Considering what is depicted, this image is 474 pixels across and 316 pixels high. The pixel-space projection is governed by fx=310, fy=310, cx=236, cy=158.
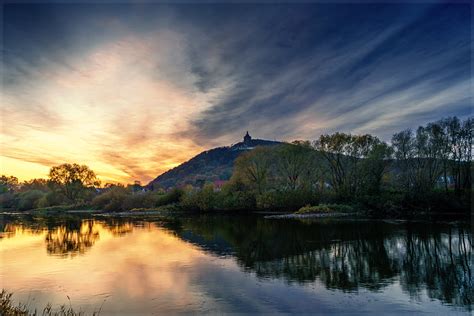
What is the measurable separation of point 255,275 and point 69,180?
10756 cm

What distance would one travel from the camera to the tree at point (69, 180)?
4102 inches

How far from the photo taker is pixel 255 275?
50.0 ft

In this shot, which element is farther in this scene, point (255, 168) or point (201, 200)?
point (201, 200)

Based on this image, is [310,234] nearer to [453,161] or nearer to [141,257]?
[141,257]

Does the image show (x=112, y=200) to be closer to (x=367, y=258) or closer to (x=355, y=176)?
(x=355, y=176)

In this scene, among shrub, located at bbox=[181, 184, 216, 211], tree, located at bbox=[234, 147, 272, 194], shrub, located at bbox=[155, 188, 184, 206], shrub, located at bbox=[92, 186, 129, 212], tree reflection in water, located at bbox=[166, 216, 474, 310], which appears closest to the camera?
tree reflection in water, located at bbox=[166, 216, 474, 310]

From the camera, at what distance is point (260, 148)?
2778 inches

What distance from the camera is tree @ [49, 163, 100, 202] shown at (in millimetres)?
104188

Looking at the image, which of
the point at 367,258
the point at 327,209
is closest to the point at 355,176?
the point at 327,209

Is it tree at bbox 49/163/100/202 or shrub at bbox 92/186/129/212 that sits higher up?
tree at bbox 49/163/100/202

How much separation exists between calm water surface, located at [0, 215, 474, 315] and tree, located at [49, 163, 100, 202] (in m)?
87.7

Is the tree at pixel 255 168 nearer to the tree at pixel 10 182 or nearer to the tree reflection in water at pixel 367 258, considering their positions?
the tree reflection in water at pixel 367 258

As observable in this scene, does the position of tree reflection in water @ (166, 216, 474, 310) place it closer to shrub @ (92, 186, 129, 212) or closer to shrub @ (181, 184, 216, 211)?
shrub @ (181, 184, 216, 211)

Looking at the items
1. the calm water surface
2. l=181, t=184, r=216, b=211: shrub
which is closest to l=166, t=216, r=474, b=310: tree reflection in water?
the calm water surface
